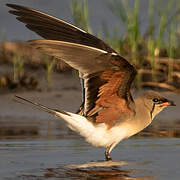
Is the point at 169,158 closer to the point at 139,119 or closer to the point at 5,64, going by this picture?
the point at 139,119

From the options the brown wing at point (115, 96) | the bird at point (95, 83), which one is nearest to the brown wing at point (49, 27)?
the bird at point (95, 83)

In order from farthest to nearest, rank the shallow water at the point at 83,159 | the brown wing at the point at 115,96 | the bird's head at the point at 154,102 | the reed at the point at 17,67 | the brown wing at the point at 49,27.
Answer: the reed at the point at 17,67 → the bird's head at the point at 154,102 → the brown wing at the point at 115,96 → the brown wing at the point at 49,27 → the shallow water at the point at 83,159

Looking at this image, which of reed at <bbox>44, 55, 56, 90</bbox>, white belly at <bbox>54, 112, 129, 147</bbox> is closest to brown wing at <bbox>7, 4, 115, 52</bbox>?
white belly at <bbox>54, 112, 129, 147</bbox>

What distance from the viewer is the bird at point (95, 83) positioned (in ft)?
20.6

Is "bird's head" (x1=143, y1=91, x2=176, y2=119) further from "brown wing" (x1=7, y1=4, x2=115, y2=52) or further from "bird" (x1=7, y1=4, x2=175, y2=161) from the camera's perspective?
"brown wing" (x1=7, y1=4, x2=115, y2=52)

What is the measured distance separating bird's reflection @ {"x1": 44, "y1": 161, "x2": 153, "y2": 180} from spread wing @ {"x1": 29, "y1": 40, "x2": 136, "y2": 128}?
57 centimetres

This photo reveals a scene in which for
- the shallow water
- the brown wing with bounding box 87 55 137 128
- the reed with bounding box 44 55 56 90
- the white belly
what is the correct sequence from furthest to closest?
the reed with bounding box 44 55 56 90 < the white belly < the brown wing with bounding box 87 55 137 128 < the shallow water

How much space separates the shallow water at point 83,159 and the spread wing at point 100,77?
21.4 inches

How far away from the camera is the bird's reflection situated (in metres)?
6.10

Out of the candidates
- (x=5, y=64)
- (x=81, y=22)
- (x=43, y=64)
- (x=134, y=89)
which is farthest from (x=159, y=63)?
(x=5, y=64)

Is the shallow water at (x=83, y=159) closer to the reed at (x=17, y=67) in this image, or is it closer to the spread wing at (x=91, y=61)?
the spread wing at (x=91, y=61)

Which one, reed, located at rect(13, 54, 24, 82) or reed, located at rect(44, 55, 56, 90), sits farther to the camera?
reed, located at rect(13, 54, 24, 82)

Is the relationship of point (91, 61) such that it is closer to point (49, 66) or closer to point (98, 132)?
point (98, 132)

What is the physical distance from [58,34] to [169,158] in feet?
6.17
